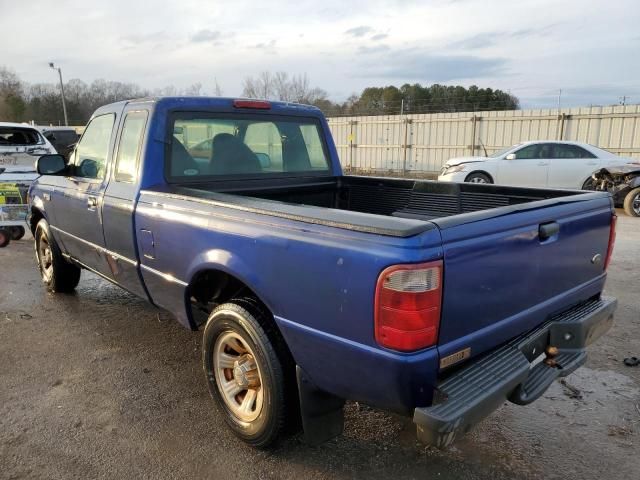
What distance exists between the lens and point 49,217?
5180 millimetres

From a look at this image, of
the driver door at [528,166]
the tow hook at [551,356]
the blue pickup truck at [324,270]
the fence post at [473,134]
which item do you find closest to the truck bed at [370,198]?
the blue pickup truck at [324,270]

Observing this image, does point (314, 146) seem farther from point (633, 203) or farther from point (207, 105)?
point (633, 203)

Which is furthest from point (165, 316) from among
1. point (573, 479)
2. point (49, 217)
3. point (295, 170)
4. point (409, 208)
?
point (573, 479)

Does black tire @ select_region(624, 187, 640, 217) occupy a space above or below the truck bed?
below

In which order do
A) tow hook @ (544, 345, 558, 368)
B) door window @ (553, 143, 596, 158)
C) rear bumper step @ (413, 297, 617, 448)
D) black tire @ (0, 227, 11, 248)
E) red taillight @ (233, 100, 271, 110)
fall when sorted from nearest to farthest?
rear bumper step @ (413, 297, 617, 448) → tow hook @ (544, 345, 558, 368) → red taillight @ (233, 100, 271, 110) → black tire @ (0, 227, 11, 248) → door window @ (553, 143, 596, 158)

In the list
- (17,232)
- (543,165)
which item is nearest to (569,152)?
(543,165)

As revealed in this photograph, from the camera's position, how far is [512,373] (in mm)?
2334

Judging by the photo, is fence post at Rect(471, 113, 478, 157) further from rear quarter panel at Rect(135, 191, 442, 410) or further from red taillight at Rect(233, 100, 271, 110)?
rear quarter panel at Rect(135, 191, 442, 410)

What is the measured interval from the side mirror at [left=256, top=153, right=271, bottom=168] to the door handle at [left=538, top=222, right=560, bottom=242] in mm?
2316

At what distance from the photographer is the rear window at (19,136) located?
8.74m

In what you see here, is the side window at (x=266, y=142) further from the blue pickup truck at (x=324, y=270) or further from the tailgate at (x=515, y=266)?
the tailgate at (x=515, y=266)

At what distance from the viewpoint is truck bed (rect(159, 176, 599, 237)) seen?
2.28 metres

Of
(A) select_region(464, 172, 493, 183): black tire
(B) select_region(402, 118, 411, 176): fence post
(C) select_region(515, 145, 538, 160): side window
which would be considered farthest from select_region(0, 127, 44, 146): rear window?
(B) select_region(402, 118, 411, 176): fence post

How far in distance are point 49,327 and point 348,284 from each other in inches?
151
